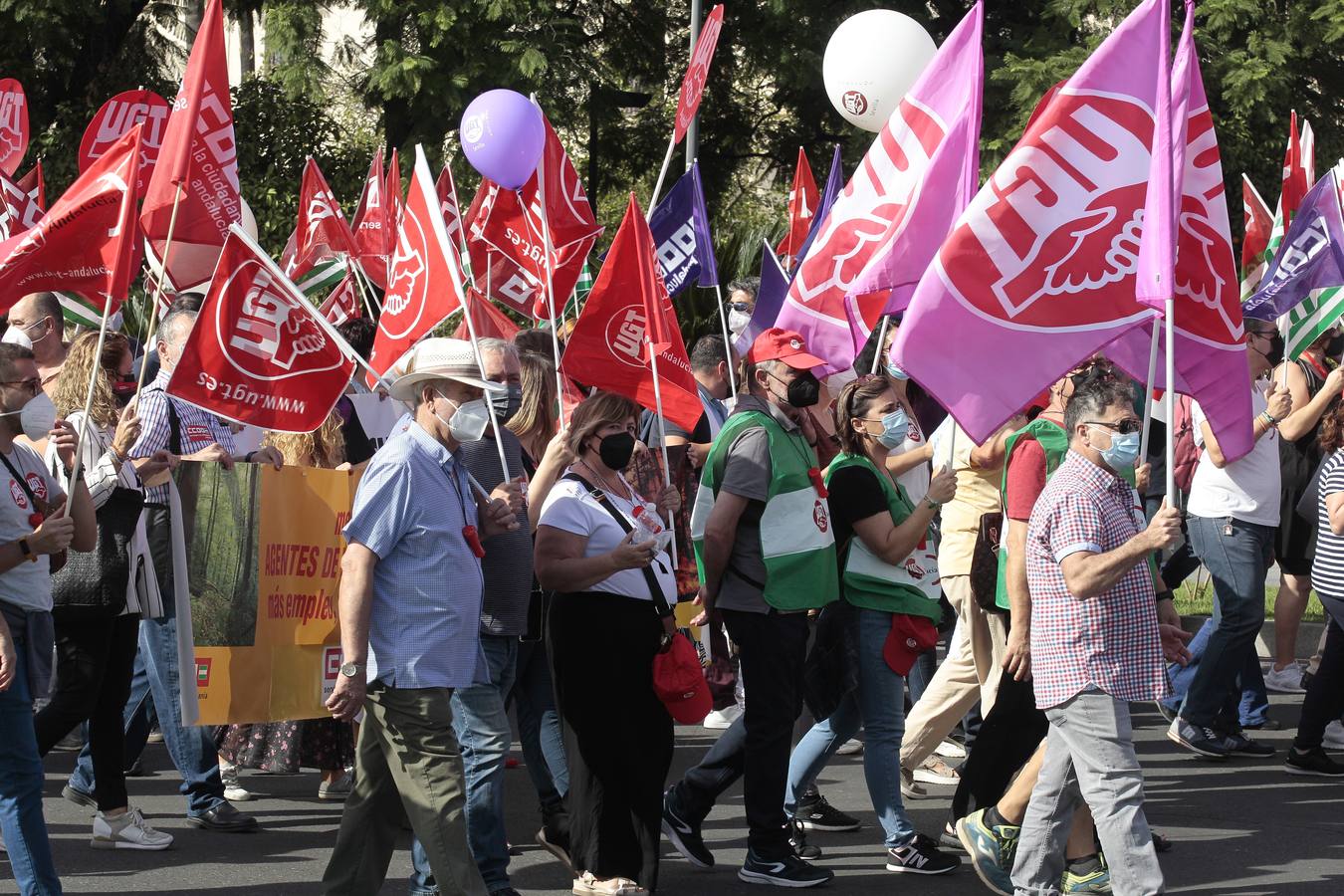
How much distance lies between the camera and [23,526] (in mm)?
5105

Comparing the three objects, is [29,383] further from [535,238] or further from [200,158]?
[535,238]

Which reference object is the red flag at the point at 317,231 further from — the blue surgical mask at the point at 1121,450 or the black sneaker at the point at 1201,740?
the blue surgical mask at the point at 1121,450

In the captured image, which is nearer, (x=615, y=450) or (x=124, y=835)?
(x=615, y=450)

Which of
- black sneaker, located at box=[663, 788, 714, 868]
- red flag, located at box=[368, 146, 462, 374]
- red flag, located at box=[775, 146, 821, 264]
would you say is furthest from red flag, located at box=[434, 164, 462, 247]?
black sneaker, located at box=[663, 788, 714, 868]

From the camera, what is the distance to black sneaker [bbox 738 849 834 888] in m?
6.10

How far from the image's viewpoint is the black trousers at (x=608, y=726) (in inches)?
227

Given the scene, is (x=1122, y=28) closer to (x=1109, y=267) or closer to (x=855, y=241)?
(x=1109, y=267)

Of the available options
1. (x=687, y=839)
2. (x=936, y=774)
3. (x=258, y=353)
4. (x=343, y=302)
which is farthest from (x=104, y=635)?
(x=343, y=302)

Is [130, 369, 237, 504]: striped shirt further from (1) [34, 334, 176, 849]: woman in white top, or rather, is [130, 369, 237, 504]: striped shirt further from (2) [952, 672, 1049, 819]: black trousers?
(2) [952, 672, 1049, 819]: black trousers

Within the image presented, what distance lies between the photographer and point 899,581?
6.41 m

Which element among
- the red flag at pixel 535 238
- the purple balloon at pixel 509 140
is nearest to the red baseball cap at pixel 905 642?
the purple balloon at pixel 509 140

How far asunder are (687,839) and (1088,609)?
1905 mm

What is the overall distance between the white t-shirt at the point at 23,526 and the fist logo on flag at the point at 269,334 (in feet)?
3.13

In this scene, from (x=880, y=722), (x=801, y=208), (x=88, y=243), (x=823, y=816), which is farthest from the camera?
(x=801, y=208)
